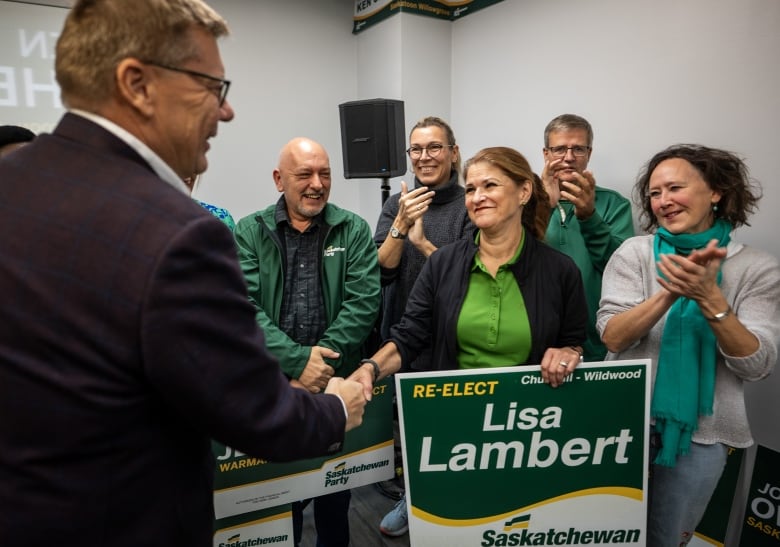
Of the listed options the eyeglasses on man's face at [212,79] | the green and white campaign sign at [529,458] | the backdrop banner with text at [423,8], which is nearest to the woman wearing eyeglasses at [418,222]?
the green and white campaign sign at [529,458]

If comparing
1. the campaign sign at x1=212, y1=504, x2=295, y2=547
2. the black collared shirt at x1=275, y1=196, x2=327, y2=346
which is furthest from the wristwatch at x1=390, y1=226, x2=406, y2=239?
the campaign sign at x1=212, y1=504, x2=295, y2=547

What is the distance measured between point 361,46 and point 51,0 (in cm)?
227

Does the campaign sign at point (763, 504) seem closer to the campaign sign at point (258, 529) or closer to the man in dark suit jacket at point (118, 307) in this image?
the campaign sign at point (258, 529)

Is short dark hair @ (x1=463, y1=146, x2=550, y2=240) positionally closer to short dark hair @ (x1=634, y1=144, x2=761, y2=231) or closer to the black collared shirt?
short dark hair @ (x1=634, y1=144, x2=761, y2=231)

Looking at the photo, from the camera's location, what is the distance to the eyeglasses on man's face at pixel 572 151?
236cm

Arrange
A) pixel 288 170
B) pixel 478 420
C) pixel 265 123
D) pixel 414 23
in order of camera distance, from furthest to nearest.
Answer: pixel 265 123 < pixel 414 23 < pixel 288 170 < pixel 478 420

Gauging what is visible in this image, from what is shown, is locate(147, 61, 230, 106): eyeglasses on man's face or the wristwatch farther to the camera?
the wristwatch

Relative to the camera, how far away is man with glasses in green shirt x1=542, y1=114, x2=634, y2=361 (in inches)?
83.0

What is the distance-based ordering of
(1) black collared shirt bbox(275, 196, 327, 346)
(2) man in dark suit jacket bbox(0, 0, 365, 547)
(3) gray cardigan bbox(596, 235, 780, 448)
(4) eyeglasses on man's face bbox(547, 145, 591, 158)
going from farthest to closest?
(4) eyeglasses on man's face bbox(547, 145, 591, 158), (1) black collared shirt bbox(275, 196, 327, 346), (3) gray cardigan bbox(596, 235, 780, 448), (2) man in dark suit jacket bbox(0, 0, 365, 547)

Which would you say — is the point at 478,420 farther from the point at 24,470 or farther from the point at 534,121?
the point at 534,121

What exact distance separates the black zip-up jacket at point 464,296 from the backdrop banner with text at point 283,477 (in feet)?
1.06

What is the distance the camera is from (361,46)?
4383 mm

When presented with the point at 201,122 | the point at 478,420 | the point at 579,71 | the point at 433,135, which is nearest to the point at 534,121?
the point at 579,71

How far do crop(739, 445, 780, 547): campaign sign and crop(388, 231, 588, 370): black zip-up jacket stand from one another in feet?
4.27
